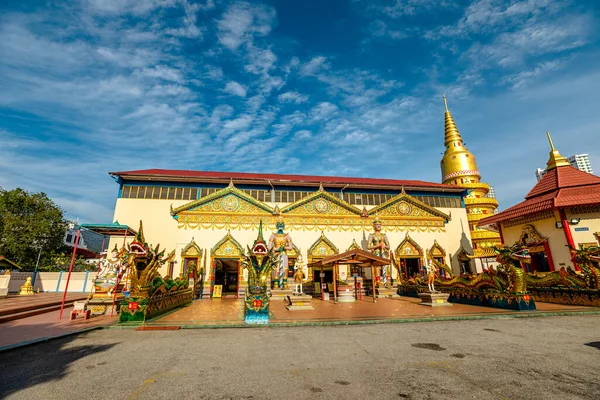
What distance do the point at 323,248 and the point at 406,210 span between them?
8118mm

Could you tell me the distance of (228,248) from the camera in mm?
19203

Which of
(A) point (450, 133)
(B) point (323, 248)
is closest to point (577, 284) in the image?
(B) point (323, 248)

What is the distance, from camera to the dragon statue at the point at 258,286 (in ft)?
28.1

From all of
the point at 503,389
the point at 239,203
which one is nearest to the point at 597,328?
the point at 503,389

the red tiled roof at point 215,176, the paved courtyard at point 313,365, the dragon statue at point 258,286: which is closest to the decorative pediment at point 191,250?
the red tiled roof at point 215,176

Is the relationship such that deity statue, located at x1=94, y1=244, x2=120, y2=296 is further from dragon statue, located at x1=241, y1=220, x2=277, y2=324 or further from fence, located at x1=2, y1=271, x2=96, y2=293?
fence, located at x1=2, y1=271, x2=96, y2=293

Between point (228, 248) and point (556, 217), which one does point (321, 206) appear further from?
point (556, 217)

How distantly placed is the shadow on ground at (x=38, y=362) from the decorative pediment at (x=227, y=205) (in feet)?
45.7

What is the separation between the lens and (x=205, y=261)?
18.7 m

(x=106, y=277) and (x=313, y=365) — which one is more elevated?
(x=106, y=277)

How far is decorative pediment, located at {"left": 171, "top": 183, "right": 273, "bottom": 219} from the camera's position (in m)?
19.9

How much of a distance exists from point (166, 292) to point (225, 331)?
4646mm

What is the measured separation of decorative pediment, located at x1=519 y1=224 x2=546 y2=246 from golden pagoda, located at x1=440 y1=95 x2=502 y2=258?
4.94 metres

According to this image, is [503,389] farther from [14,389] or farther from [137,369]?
[14,389]
